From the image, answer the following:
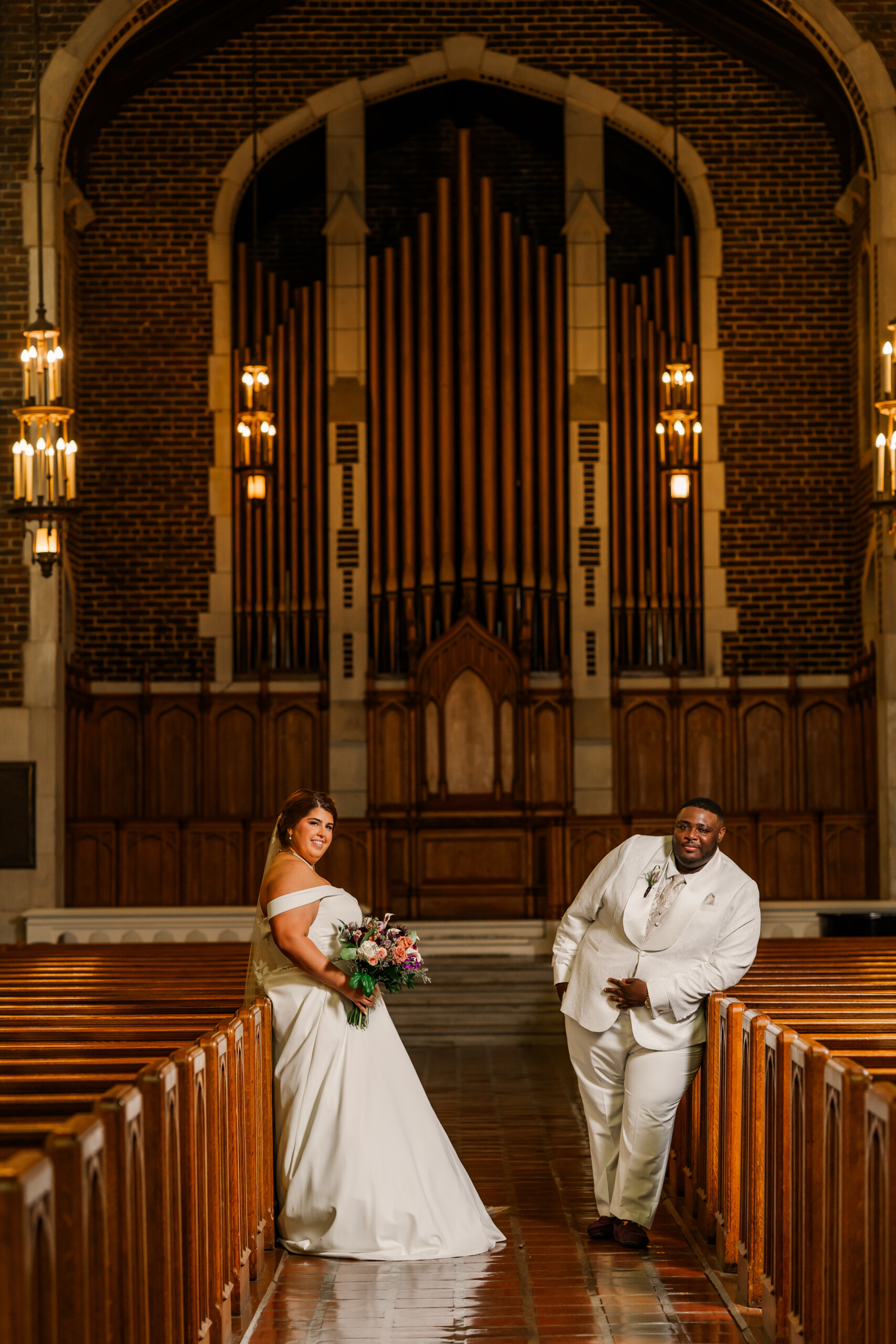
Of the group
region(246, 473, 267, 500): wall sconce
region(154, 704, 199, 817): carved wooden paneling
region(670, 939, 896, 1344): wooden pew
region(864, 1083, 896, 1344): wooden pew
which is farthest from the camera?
region(154, 704, 199, 817): carved wooden paneling

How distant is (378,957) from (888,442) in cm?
592

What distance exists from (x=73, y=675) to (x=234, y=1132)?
29.7 ft

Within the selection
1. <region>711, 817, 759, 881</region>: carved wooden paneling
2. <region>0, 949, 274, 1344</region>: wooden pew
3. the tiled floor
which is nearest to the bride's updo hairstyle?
<region>0, 949, 274, 1344</region>: wooden pew

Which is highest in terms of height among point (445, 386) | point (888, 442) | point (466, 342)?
point (466, 342)

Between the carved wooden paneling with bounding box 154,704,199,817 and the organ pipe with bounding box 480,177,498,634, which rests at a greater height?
the organ pipe with bounding box 480,177,498,634

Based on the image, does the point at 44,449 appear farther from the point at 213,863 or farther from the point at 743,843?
the point at 743,843

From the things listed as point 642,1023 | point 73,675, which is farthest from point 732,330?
point 642,1023

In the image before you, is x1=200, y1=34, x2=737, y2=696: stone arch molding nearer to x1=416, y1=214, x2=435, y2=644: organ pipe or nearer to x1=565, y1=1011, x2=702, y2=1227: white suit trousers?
x1=416, y1=214, x2=435, y2=644: organ pipe

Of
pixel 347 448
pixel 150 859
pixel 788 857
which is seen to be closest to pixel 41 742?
pixel 150 859

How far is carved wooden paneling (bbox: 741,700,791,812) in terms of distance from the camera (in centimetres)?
1345

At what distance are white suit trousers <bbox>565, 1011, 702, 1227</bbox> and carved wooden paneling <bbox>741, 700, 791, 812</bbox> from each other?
8.39 metres

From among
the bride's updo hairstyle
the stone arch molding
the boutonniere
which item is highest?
the stone arch molding

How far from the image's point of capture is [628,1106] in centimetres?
512

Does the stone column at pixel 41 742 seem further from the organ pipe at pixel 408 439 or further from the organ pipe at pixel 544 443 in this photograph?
the organ pipe at pixel 544 443
